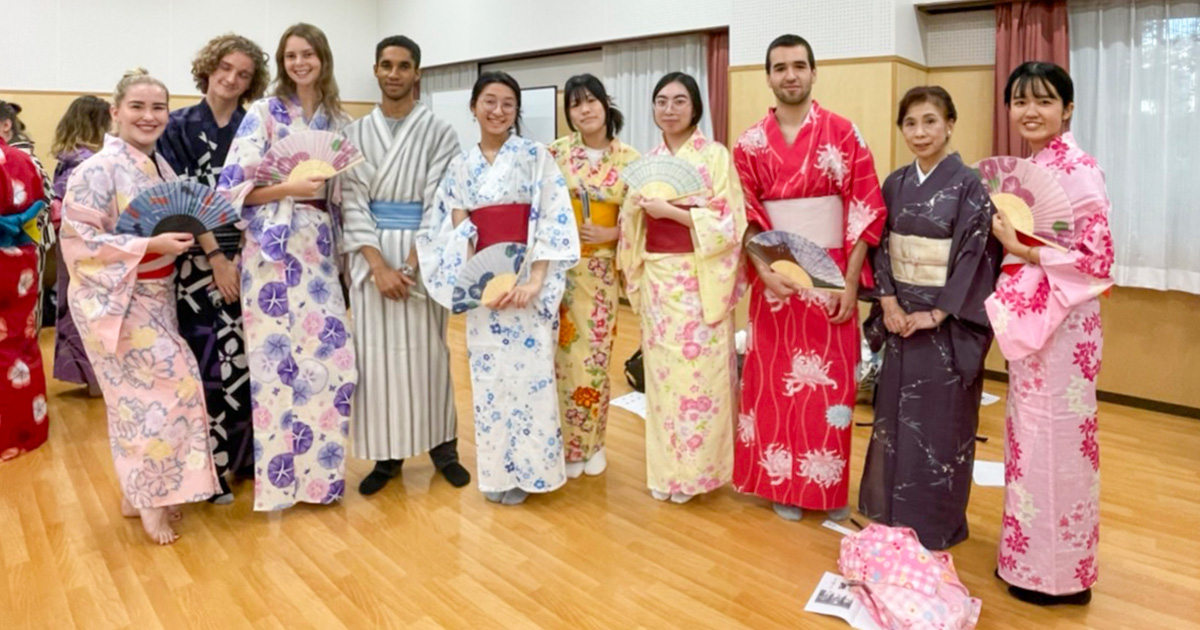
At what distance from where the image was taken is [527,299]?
2.76 meters

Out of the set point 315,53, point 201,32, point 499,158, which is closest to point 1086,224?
point 499,158

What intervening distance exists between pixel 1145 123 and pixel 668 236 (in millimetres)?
2973

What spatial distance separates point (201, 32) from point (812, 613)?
846cm

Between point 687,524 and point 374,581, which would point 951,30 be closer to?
point 687,524

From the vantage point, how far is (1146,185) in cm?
415

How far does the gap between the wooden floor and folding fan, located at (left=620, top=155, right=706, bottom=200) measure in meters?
1.14

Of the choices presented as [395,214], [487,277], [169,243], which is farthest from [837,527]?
[169,243]

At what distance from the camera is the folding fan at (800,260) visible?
98.5 inches

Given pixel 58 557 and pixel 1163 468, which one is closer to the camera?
pixel 58 557

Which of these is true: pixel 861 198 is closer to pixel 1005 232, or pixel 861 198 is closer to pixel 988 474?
pixel 1005 232

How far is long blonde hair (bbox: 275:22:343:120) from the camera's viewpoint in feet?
9.00

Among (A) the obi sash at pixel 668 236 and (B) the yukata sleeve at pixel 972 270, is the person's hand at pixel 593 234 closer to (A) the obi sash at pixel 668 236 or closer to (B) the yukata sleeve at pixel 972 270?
(A) the obi sash at pixel 668 236

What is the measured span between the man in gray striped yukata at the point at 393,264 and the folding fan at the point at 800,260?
1.21m

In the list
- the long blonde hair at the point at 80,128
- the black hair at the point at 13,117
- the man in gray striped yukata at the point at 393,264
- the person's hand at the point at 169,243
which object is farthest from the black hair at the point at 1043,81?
the long blonde hair at the point at 80,128
